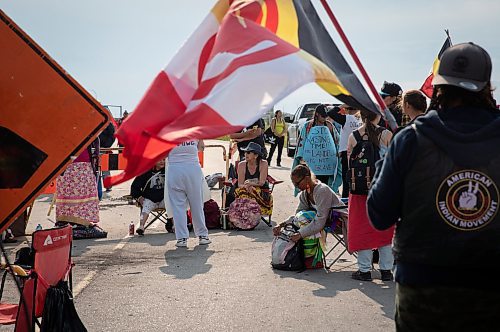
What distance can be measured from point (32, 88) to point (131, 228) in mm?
7423

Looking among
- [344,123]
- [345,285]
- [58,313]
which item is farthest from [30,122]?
[344,123]

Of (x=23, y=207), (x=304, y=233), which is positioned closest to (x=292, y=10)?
(x=23, y=207)

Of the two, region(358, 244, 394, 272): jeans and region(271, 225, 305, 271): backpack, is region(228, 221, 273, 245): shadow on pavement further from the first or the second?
region(358, 244, 394, 272): jeans

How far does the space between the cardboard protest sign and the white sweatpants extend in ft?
5.88

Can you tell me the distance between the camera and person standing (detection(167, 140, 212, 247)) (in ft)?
34.6

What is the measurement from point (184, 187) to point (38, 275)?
5.69 meters

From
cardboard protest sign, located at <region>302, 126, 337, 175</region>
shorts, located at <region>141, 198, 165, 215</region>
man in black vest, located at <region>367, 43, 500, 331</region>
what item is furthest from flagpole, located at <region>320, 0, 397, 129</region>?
shorts, located at <region>141, 198, 165, 215</region>

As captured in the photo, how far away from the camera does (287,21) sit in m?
4.33

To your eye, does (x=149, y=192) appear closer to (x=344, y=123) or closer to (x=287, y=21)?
(x=344, y=123)

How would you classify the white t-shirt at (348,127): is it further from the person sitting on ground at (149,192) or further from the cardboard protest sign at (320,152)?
the person sitting on ground at (149,192)

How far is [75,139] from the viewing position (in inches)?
189

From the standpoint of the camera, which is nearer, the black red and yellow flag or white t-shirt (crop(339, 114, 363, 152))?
the black red and yellow flag

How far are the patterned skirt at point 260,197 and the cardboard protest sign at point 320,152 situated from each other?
1.28 metres

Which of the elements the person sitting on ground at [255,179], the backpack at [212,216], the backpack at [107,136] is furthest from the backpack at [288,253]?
the backpack at [107,136]
